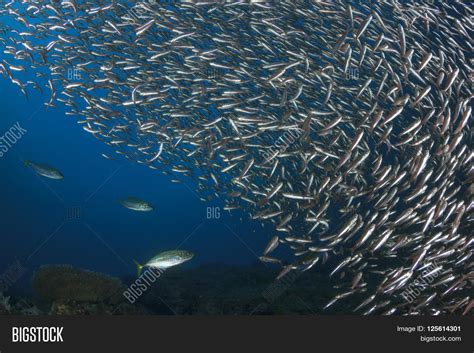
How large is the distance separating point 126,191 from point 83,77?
88.2 ft

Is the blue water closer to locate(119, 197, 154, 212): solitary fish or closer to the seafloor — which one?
the seafloor

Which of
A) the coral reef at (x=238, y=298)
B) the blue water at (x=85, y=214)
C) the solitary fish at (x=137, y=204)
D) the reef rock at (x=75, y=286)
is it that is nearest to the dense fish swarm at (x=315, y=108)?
the solitary fish at (x=137, y=204)

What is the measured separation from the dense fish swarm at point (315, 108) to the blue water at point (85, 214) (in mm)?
11807

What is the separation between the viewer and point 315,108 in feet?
20.6

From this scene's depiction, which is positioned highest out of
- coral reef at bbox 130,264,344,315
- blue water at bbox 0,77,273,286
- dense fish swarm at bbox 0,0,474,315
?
dense fish swarm at bbox 0,0,474,315

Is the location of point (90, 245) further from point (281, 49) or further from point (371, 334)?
point (371, 334)

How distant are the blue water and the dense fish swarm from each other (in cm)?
1181

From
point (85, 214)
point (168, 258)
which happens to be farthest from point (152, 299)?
point (85, 214)

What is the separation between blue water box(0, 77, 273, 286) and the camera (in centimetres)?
2206

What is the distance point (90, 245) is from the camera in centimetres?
2359

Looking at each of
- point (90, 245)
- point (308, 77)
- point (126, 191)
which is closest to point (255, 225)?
point (90, 245)

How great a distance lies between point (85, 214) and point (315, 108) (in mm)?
26865

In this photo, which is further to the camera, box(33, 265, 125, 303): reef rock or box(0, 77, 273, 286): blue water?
box(0, 77, 273, 286): blue water

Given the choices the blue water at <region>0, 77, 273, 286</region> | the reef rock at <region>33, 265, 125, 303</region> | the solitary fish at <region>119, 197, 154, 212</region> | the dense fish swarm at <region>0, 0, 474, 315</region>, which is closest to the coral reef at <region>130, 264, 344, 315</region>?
the reef rock at <region>33, 265, 125, 303</region>
